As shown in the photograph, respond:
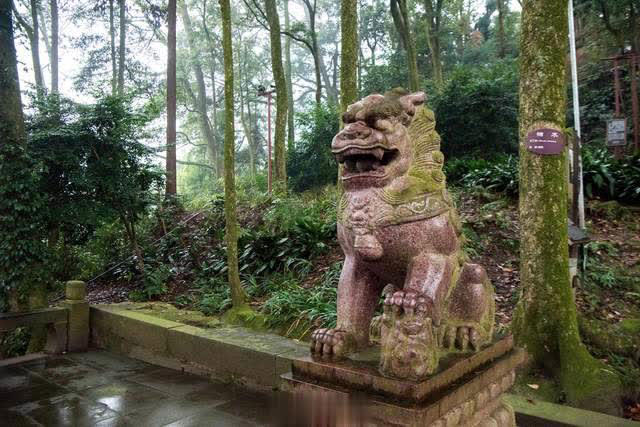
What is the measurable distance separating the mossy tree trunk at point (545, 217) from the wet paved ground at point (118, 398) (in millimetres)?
1955

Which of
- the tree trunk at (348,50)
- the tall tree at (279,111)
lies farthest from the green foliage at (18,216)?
the tall tree at (279,111)

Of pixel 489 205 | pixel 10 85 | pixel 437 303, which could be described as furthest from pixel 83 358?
pixel 489 205

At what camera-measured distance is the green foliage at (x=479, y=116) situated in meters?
9.62

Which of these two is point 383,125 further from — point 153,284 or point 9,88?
point 153,284

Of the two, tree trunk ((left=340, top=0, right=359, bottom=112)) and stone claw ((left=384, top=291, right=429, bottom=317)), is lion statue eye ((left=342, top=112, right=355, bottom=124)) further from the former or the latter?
tree trunk ((left=340, top=0, right=359, bottom=112))

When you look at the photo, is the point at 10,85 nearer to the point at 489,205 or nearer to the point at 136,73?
the point at 489,205

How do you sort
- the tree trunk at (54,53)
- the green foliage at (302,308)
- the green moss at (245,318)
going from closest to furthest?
the green foliage at (302,308) → the green moss at (245,318) → the tree trunk at (54,53)

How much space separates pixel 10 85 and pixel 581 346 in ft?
18.9

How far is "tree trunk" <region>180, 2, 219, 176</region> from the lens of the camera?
977 inches

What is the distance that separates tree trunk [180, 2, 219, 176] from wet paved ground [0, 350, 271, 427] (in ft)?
70.3

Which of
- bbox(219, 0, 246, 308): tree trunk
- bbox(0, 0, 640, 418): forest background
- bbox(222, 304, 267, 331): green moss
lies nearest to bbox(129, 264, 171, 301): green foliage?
bbox(0, 0, 640, 418): forest background

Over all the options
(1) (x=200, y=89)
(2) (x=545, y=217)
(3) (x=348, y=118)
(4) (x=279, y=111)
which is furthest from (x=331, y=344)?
(1) (x=200, y=89)

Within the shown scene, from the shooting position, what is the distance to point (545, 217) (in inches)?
131

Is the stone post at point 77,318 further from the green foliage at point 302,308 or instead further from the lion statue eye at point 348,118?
the lion statue eye at point 348,118
